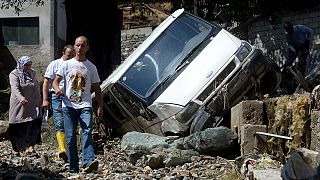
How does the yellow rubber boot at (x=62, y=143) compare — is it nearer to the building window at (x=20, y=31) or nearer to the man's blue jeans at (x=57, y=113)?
the man's blue jeans at (x=57, y=113)

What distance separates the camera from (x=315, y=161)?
4816 millimetres

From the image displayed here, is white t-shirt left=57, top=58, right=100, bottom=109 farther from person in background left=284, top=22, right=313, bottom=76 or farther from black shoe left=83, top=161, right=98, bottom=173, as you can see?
person in background left=284, top=22, right=313, bottom=76

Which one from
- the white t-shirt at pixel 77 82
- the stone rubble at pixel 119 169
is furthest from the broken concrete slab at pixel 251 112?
the white t-shirt at pixel 77 82

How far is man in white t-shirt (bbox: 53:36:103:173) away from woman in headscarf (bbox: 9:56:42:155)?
2.04 meters

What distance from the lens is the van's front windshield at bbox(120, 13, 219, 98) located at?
9.36m

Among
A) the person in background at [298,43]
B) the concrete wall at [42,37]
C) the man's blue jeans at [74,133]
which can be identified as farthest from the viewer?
the concrete wall at [42,37]

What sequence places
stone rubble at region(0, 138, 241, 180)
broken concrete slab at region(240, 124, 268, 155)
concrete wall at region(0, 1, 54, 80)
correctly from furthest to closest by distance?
concrete wall at region(0, 1, 54, 80)
broken concrete slab at region(240, 124, 268, 155)
stone rubble at region(0, 138, 241, 180)

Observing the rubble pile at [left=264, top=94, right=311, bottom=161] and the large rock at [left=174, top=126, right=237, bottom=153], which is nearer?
the rubble pile at [left=264, top=94, right=311, bottom=161]

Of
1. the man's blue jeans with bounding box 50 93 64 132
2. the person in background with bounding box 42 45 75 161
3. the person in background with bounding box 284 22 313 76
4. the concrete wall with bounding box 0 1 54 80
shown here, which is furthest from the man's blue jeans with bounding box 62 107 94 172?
the concrete wall with bounding box 0 1 54 80

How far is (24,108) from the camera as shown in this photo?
9.38 m

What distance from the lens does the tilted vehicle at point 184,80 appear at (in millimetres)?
8852

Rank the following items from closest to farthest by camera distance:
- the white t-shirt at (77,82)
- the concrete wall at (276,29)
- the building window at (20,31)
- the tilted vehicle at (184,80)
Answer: the white t-shirt at (77,82) → the tilted vehicle at (184,80) → the concrete wall at (276,29) → the building window at (20,31)

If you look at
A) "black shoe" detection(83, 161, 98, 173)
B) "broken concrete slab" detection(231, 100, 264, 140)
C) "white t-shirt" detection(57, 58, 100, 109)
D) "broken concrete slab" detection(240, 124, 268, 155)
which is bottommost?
"black shoe" detection(83, 161, 98, 173)

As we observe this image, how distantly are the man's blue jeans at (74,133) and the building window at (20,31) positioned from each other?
56.6 feet
